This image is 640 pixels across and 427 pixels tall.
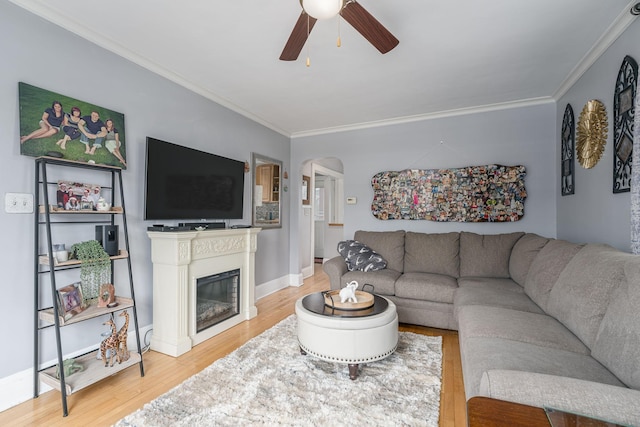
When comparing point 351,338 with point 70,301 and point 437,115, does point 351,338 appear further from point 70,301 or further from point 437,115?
point 437,115

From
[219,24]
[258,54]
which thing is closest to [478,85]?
[258,54]

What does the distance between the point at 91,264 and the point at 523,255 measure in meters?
3.53

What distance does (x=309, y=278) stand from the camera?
5.42m

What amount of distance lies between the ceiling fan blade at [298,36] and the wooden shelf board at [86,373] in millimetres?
2346

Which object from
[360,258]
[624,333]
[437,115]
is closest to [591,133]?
[437,115]

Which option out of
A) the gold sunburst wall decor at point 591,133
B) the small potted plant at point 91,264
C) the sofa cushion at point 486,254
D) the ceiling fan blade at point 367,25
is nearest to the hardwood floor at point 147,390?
the small potted plant at point 91,264

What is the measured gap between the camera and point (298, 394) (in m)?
1.90

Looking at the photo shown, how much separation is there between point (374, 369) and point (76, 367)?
2015 millimetres

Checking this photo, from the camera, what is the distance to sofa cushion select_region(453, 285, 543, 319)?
217cm

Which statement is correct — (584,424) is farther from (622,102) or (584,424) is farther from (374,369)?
(622,102)

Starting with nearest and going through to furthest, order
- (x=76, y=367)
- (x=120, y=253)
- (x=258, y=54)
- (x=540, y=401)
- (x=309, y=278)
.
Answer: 1. (x=540, y=401)
2. (x=76, y=367)
3. (x=120, y=253)
4. (x=258, y=54)
5. (x=309, y=278)

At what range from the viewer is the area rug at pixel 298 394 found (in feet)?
5.48

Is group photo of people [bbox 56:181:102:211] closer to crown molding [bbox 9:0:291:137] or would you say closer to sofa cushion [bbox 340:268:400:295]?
crown molding [bbox 9:0:291:137]

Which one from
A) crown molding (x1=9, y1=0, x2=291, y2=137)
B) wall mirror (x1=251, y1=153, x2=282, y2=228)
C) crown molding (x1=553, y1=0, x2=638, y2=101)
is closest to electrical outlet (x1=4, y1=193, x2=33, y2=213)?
crown molding (x1=9, y1=0, x2=291, y2=137)
